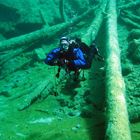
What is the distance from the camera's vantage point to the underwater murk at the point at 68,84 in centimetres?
451

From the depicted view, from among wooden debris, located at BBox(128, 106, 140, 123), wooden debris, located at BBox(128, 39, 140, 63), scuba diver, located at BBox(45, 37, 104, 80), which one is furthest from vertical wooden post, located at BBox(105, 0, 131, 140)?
scuba diver, located at BBox(45, 37, 104, 80)

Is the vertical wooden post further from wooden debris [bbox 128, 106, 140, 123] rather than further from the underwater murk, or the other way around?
wooden debris [bbox 128, 106, 140, 123]

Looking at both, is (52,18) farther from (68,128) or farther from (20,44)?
(68,128)

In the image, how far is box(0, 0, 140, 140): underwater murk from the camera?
A: 177 inches

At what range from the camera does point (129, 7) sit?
1157 cm

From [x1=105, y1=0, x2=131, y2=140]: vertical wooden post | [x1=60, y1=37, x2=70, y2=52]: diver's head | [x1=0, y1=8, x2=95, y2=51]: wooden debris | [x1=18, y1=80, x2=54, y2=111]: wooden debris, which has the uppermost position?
[x1=60, y1=37, x2=70, y2=52]: diver's head

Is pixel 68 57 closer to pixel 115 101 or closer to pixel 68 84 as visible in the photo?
pixel 68 84

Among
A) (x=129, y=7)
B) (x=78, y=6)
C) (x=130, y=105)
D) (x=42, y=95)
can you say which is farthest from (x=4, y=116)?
(x=78, y=6)

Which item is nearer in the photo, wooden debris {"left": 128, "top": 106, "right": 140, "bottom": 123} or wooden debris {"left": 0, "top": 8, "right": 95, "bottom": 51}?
wooden debris {"left": 128, "top": 106, "right": 140, "bottom": 123}

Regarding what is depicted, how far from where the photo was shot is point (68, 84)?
653cm

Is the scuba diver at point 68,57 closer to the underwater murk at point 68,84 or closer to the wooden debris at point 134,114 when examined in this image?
the underwater murk at point 68,84

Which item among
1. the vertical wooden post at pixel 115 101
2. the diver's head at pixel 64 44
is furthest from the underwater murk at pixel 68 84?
the diver's head at pixel 64 44

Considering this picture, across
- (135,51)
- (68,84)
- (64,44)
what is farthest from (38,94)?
(135,51)

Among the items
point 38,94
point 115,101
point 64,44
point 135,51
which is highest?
point 64,44
